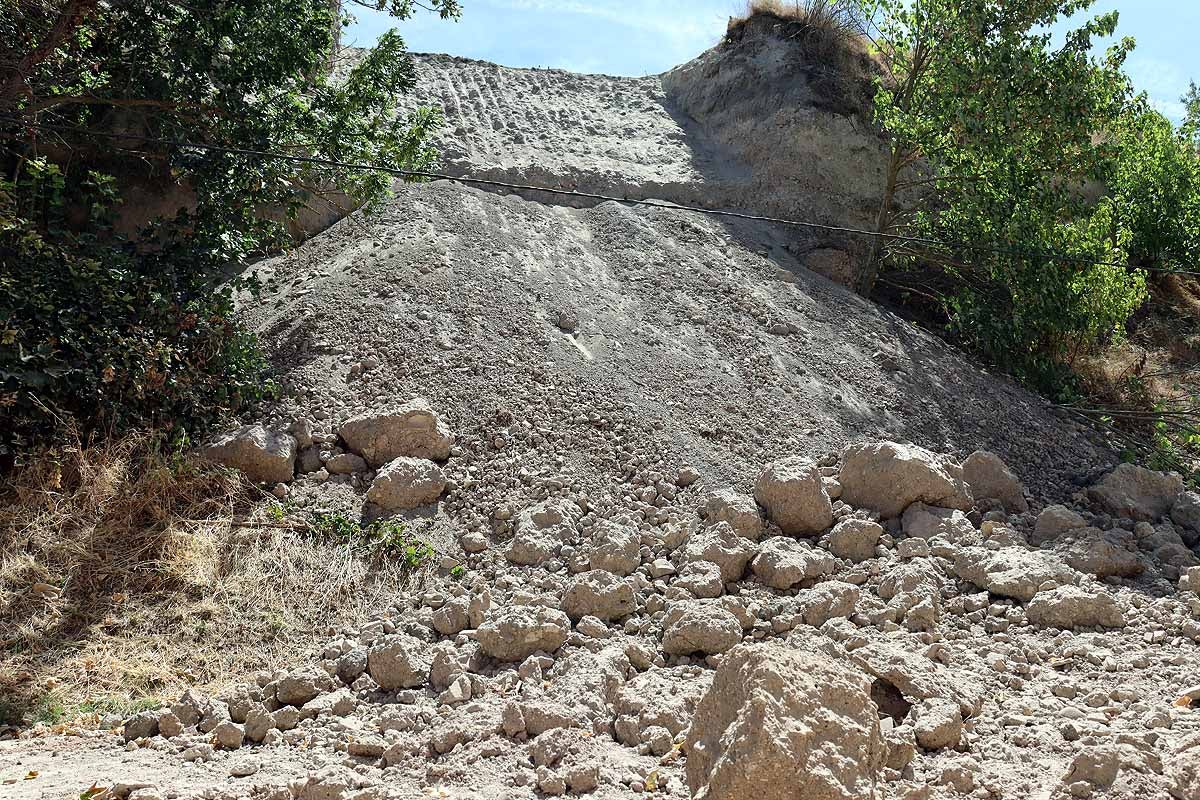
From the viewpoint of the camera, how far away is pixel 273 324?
7863 mm

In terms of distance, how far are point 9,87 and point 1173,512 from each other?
7922mm

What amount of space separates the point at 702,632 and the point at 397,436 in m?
2.61

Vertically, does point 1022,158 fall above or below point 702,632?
above

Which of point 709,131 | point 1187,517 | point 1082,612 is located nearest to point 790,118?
point 709,131

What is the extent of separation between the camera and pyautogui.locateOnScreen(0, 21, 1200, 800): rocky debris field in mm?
3887

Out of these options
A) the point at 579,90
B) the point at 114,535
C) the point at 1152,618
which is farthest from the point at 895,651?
the point at 579,90

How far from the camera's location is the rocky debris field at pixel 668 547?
12.8ft

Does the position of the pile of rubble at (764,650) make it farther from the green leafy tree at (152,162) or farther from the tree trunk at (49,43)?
the tree trunk at (49,43)

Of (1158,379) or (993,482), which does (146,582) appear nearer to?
(993,482)

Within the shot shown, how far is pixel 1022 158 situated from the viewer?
9.31 m

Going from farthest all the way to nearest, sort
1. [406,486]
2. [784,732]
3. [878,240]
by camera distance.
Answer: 1. [878,240]
2. [406,486]
3. [784,732]

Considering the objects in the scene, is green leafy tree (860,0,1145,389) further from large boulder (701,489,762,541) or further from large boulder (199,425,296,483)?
large boulder (199,425,296,483)

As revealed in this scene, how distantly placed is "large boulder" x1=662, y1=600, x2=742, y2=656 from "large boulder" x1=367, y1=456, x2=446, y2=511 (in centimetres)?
194

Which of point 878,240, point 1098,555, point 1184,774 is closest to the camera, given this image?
point 1184,774
